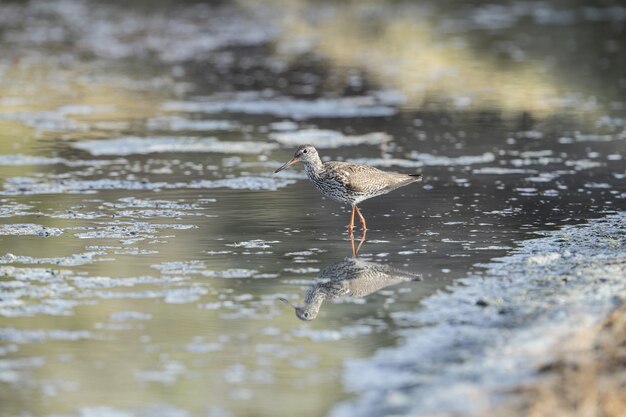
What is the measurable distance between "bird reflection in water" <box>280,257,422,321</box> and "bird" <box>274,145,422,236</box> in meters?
1.44

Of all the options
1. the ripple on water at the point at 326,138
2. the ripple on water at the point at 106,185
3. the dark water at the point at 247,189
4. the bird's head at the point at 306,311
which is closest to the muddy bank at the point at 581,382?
the dark water at the point at 247,189

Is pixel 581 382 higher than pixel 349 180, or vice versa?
pixel 349 180

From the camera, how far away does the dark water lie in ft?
23.7

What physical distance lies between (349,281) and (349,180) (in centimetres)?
223

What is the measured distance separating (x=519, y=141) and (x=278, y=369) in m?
9.48

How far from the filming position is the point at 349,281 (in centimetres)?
902

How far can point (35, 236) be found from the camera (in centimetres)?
1048

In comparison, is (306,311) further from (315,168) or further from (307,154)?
(307,154)

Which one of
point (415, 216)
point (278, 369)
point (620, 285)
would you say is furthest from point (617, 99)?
point (278, 369)

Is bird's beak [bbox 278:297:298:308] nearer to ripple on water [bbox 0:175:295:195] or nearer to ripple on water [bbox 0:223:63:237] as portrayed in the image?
ripple on water [bbox 0:223:63:237]

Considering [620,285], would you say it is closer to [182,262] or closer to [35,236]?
[182,262]

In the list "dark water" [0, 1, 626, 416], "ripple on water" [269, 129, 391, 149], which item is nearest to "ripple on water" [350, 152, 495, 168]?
"dark water" [0, 1, 626, 416]

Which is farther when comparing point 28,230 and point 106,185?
point 106,185

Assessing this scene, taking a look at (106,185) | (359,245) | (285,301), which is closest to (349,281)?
(285,301)
